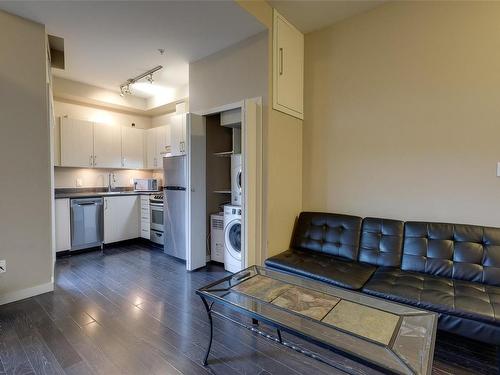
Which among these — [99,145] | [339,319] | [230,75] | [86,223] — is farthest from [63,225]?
[339,319]

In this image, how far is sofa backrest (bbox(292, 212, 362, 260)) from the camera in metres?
2.56

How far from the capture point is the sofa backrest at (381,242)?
2340 mm

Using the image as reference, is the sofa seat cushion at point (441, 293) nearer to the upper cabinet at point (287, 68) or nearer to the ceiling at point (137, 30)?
the upper cabinet at point (287, 68)

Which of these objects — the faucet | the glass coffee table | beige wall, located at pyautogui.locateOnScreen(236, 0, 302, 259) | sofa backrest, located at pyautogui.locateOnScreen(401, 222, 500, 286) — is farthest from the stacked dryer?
the faucet

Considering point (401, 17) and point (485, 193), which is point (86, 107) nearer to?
point (401, 17)

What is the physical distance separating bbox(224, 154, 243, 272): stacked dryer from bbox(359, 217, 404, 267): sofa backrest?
137 centimetres

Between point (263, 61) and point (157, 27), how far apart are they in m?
1.13

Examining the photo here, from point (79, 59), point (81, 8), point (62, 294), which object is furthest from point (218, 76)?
point (62, 294)

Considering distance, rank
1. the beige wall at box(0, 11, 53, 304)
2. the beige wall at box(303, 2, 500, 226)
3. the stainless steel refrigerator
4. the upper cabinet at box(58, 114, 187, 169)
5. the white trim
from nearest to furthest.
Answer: the beige wall at box(303, 2, 500, 226) < the beige wall at box(0, 11, 53, 304) < the white trim < the stainless steel refrigerator < the upper cabinet at box(58, 114, 187, 169)

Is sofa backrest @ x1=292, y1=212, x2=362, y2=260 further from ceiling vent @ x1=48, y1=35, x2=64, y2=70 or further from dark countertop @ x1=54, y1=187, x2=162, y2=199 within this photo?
ceiling vent @ x1=48, y1=35, x2=64, y2=70

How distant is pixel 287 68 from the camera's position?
287 centimetres

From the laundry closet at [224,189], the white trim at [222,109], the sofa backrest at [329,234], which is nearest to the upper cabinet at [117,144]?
the white trim at [222,109]

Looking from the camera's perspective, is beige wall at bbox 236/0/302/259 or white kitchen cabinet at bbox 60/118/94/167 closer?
beige wall at bbox 236/0/302/259

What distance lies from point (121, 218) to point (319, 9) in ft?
13.2
